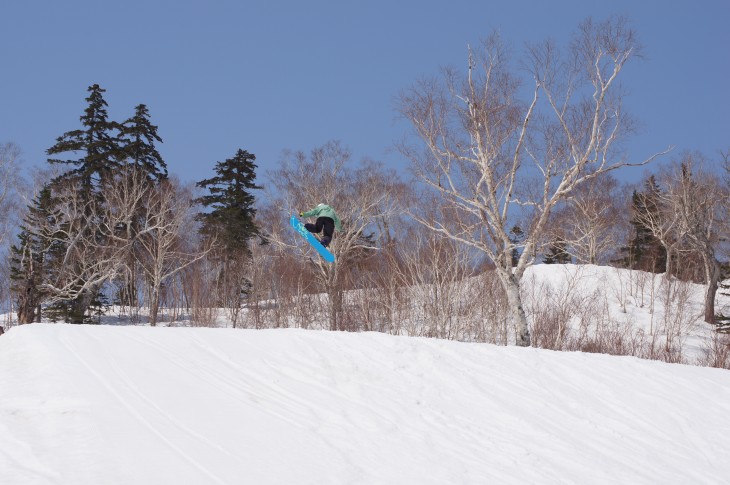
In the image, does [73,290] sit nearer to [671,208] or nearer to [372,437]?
[372,437]

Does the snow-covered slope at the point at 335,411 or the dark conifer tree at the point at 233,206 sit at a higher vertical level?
the dark conifer tree at the point at 233,206

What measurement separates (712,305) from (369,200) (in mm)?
16887

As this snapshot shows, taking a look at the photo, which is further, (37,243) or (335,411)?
(37,243)

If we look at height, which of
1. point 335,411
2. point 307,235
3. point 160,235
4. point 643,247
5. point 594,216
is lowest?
point 335,411

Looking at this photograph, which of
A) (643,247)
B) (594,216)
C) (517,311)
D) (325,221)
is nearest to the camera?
(325,221)

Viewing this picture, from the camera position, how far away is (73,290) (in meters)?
27.8

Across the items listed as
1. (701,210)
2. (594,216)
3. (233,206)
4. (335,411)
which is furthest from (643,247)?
(335,411)

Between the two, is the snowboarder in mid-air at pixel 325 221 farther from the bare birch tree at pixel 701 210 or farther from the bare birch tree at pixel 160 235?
the bare birch tree at pixel 701 210

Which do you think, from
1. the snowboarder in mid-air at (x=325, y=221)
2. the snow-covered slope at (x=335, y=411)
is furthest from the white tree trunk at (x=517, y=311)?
the snowboarder in mid-air at (x=325, y=221)

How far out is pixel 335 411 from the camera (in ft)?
25.9

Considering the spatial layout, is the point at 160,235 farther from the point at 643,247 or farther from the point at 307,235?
the point at 643,247

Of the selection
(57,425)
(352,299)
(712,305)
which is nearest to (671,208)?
(712,305)

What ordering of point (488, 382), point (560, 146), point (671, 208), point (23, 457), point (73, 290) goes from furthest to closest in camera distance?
1. point (671, 208)
2. point (73, 290)
3. point (560, 146)
4. point (488, 382)
5. point (23, 457)

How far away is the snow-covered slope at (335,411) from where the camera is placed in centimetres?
603
